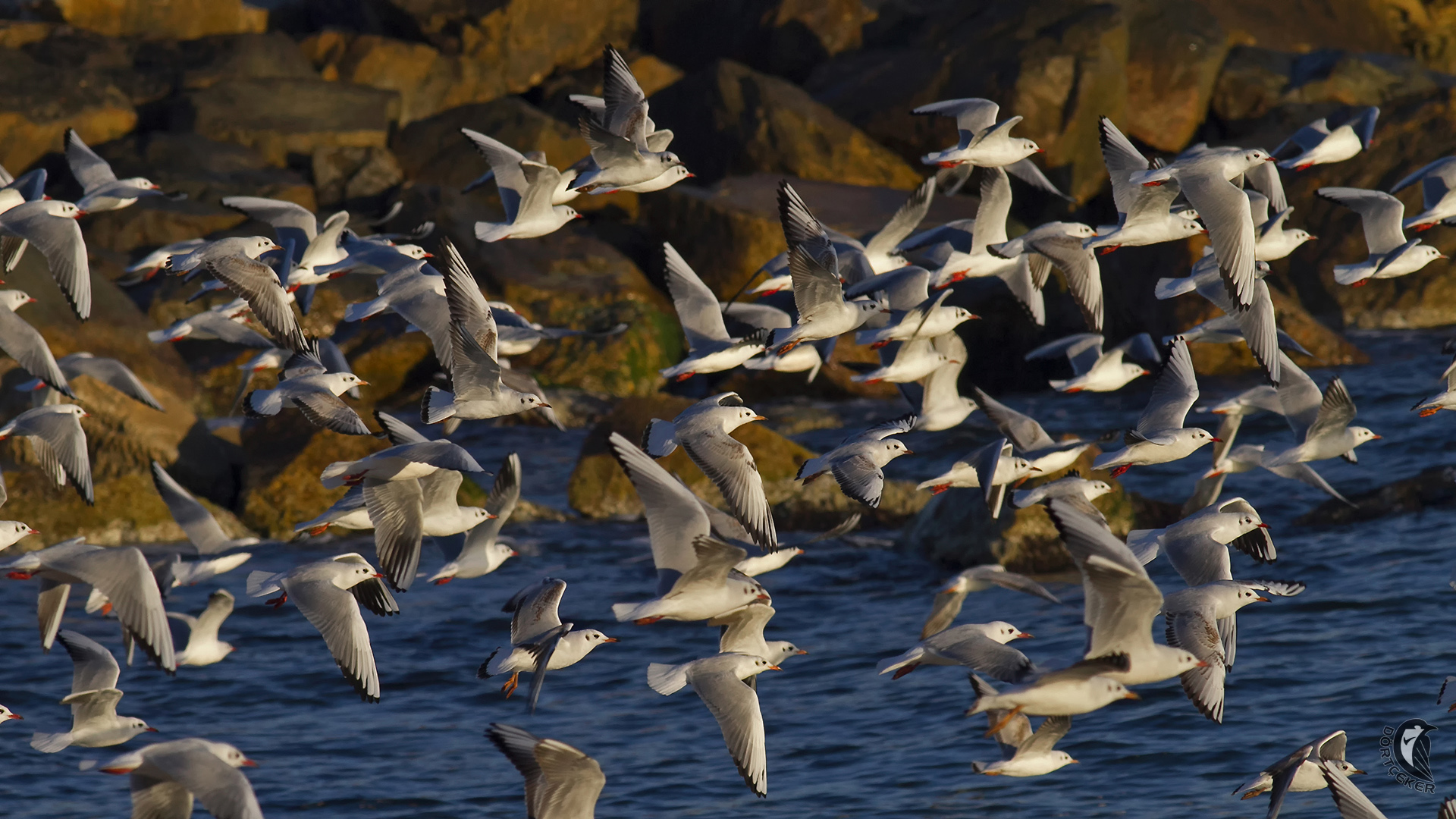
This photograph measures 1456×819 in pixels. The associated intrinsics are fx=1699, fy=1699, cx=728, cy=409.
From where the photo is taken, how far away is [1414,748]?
37.7 ft

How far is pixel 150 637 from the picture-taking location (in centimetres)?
979

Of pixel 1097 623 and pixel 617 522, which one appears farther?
pixel 617 522

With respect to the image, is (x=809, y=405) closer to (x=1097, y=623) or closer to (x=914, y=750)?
(x=914, y=750)

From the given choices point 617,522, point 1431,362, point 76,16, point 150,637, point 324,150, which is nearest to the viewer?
point 150,637

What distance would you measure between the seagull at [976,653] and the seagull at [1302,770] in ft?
4.58

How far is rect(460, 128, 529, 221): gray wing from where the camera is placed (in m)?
13.2

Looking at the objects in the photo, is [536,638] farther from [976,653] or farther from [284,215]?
[284,215]

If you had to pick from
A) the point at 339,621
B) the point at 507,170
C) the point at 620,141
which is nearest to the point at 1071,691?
the point at 339,621

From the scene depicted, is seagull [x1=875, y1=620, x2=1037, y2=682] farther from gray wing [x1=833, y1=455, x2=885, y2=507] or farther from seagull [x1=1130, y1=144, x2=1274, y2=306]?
seagull [x1=1130, y1=144, x2=1274, y2=306]

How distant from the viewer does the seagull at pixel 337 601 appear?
32.6 feet

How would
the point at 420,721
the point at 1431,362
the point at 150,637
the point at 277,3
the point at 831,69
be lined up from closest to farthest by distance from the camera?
the point at 150,637 < the point at 420,721 < the point at 1431,362 < the point at 831,69 < the point at 277,3

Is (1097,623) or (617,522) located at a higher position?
(1097,623)

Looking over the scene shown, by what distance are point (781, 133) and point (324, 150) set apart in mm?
7589

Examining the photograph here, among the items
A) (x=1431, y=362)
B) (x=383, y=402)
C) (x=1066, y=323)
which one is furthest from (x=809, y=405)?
(x=1431, y=362)
